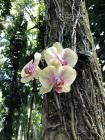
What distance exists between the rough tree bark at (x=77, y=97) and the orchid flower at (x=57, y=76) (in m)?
0.19

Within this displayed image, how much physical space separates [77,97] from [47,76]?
0.87 feet

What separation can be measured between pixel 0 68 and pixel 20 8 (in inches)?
143

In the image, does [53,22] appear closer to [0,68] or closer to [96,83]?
[96,83]

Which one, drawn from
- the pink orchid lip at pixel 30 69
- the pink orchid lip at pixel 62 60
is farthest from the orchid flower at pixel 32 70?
the pink orchid lip at pixel 62 60

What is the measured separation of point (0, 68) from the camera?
76.4 ft

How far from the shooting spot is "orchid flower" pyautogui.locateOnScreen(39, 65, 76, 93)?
1443 millimetres

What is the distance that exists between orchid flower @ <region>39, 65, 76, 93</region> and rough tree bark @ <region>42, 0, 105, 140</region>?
19 centimetres

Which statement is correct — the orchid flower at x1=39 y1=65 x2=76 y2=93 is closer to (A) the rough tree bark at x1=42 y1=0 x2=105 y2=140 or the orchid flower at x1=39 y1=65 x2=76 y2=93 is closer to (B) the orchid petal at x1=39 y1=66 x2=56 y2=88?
(B) the orchid petal at x1=39 y1=66 x2=56 y2=88

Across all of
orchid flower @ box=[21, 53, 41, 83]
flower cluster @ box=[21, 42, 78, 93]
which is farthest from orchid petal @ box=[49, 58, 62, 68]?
orchid flower @ box=[21, 53, 41, 83]

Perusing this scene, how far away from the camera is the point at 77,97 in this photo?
1674 mm

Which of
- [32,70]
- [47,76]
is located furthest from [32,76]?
[47,76]

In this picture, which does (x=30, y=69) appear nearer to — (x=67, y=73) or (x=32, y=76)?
(x=32, y=76)

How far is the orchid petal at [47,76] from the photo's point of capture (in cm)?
145

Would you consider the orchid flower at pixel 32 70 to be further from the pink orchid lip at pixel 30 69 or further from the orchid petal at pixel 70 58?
the orchid petal at pixel 70 58
